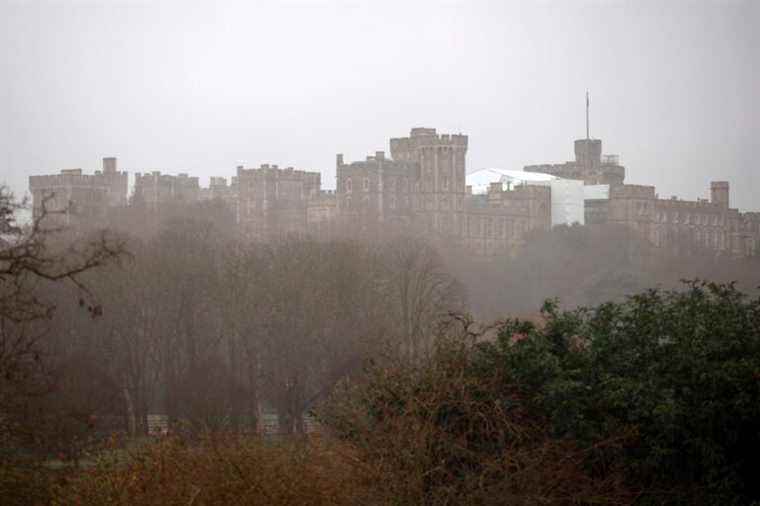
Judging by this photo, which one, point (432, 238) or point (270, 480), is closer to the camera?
point (270, 480)

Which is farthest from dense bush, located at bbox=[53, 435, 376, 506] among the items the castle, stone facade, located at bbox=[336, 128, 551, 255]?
stone facade, located at bbox=[336, 128, 551, 255]

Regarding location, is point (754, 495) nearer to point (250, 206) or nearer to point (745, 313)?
→ point (745, 313)

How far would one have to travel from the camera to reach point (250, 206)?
106m

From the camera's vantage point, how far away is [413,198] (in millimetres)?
105125

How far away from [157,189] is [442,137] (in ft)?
76.9

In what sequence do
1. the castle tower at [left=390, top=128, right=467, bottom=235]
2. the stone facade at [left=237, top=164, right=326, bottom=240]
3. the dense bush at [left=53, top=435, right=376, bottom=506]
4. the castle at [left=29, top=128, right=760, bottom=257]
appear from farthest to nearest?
1. the castle tower at [left=390, top=128, right=467, bottom=235]
2. the stone facade at [left=237, top=164, right=326, bottom=240]
3. the castle at [left=29, top=128, right=760, bottom=257]
4. the dense bush at [left=53, top=435, right=376, bottom=506]

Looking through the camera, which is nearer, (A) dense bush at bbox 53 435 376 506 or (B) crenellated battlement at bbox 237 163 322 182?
(A) dense bush at bbox 53 435 376 506

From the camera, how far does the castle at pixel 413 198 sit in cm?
10181

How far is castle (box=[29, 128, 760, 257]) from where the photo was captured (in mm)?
101812

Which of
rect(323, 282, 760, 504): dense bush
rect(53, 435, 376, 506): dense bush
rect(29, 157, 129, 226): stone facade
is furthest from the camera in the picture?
rect(29, 157, 129, 226): stone facade

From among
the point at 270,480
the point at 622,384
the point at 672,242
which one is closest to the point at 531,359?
the point at 622,384

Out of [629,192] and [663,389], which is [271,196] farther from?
[663,389]

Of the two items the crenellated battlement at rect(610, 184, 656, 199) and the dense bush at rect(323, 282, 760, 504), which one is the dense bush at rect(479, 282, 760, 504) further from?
the crenellated battlement at rect(610, 184, 656, 199)

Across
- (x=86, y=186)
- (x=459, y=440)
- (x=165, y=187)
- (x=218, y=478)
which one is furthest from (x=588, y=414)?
(x=165, y=187)
